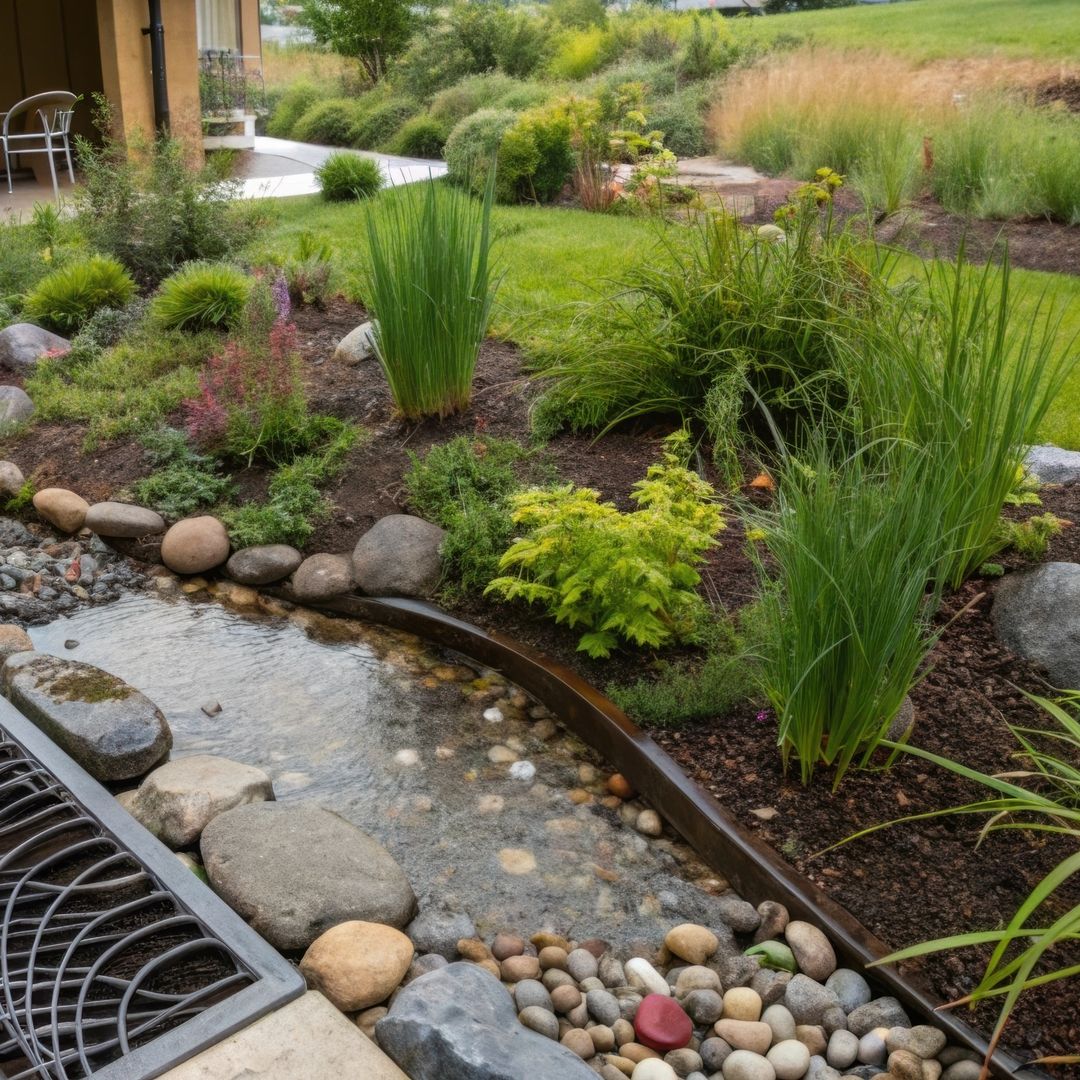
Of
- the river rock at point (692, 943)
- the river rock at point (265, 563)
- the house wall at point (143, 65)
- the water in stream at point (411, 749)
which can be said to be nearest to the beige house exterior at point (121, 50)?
the house wall at point (143, 65)

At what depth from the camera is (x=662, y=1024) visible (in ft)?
→ 8.16

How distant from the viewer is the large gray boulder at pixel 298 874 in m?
2.71

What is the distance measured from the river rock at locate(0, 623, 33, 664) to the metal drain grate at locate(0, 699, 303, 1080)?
1.05 m

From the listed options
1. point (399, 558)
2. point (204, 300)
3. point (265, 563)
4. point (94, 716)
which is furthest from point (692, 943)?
point (204, 300)

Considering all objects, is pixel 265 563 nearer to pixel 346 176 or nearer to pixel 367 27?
pixel 346 176

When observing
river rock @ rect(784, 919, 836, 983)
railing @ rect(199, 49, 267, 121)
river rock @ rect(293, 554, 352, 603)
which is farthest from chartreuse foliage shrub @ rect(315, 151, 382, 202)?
river rock @ rect(784, 919, 836, 983)

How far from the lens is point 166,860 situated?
108 inches

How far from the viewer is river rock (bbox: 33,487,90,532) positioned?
16.1ft

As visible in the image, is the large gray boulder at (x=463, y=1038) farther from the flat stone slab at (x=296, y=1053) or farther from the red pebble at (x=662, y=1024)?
the red pebble at (x=662, y=1024)

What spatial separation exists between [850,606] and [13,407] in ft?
15.1

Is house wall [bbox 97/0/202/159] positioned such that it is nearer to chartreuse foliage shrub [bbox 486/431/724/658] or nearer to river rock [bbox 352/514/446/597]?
river rock [bbox 352/514/446/597]

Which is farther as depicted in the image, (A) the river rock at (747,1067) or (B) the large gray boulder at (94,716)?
(B) the large gray boulder at (94,716)

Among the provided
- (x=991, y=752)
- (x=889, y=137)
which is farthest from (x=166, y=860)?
(x=889, y=137)

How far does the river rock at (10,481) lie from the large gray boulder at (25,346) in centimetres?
120
